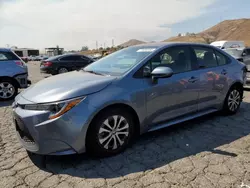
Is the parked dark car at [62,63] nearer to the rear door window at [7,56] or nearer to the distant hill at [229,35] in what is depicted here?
the rear door window at [7,56]

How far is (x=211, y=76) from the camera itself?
4.31 metres

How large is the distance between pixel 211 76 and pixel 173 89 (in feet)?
3.53

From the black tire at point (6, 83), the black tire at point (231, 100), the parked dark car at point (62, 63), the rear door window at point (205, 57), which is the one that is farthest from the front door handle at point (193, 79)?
the parked dark car at point (62, 63)

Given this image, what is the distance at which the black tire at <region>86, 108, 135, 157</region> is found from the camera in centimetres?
295

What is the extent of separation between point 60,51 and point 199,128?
60332mm

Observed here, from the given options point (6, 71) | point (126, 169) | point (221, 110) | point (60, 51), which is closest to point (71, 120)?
point (126, 169)

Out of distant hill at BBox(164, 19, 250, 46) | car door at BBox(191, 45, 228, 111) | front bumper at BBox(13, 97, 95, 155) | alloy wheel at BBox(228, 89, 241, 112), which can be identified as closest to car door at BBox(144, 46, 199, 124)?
car door at BBox(191, 45, 228, 111)

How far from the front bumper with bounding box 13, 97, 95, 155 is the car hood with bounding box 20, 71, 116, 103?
171mm

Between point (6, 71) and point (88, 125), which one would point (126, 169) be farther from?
point (6, 71)

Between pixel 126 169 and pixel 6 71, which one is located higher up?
pixel 6 71

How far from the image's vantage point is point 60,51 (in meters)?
60.6

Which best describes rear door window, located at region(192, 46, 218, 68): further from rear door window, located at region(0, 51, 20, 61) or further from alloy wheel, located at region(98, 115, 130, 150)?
rear door window, located at region(0, 51, 20, 61)

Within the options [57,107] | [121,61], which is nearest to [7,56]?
[121,61]

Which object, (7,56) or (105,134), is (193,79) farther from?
(7,56)
